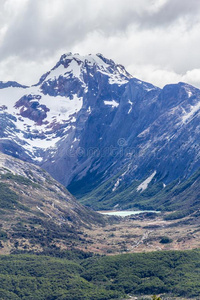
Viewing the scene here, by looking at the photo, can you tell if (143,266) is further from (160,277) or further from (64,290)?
(64,290)

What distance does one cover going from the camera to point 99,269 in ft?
585

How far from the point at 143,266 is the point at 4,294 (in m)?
48.2

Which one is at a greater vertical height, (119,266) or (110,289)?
(119,266)

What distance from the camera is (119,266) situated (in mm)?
180625

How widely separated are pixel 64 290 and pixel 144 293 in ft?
78.3

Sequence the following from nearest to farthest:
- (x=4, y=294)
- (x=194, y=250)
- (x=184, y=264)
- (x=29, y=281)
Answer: (x=4, y=294) < (x=29, y=281) < (x=184, y=264) < (x=194, y=250)

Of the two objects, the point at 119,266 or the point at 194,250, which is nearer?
the point at 119,266

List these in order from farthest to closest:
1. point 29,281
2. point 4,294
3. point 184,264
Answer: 1. point 184,264
2. point 29,281
3. point 4,294

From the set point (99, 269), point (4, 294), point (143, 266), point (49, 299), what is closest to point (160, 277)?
point (143, 266)

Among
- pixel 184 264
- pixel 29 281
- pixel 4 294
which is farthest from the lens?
pixel 184 264

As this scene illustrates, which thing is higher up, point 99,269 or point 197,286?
point 99,269

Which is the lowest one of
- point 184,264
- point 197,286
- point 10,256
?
point 197,286

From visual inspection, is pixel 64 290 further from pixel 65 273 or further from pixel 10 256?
pixel 10 256

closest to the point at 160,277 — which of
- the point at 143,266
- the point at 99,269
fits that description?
the point at 143,266
